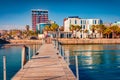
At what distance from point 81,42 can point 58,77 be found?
11795 cm

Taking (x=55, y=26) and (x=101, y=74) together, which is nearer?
(x=101, y=74)

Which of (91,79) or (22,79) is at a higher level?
(22,79)

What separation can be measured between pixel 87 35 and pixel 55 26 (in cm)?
2529

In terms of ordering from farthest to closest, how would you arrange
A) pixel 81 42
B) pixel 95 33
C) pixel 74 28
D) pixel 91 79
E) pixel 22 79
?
1. pixel 95 33
2. pixel 74 28
3. pixel 81 42
4. pixel 91 79
5. pixel 22 79

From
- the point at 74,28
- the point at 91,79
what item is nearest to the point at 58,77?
the point at 91,79

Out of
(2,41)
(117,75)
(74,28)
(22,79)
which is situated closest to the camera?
(22,79)

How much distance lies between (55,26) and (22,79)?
15751 centimetres

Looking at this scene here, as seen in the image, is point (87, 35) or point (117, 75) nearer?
point (117, 75)

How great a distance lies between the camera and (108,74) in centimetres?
2691

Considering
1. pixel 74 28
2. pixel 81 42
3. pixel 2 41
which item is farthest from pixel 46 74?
pixel 74 28

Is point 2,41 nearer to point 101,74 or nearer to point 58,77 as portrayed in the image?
point 101,74

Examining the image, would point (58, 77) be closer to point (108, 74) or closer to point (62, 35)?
point (108, 74)

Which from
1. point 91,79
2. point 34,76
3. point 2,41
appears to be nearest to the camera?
point 34,76

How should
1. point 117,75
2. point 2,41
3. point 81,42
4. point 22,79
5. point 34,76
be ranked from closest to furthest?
1. point 22,79
2. point 34,76
3. point 117,75
4. point 81,42
5. point 2,41
